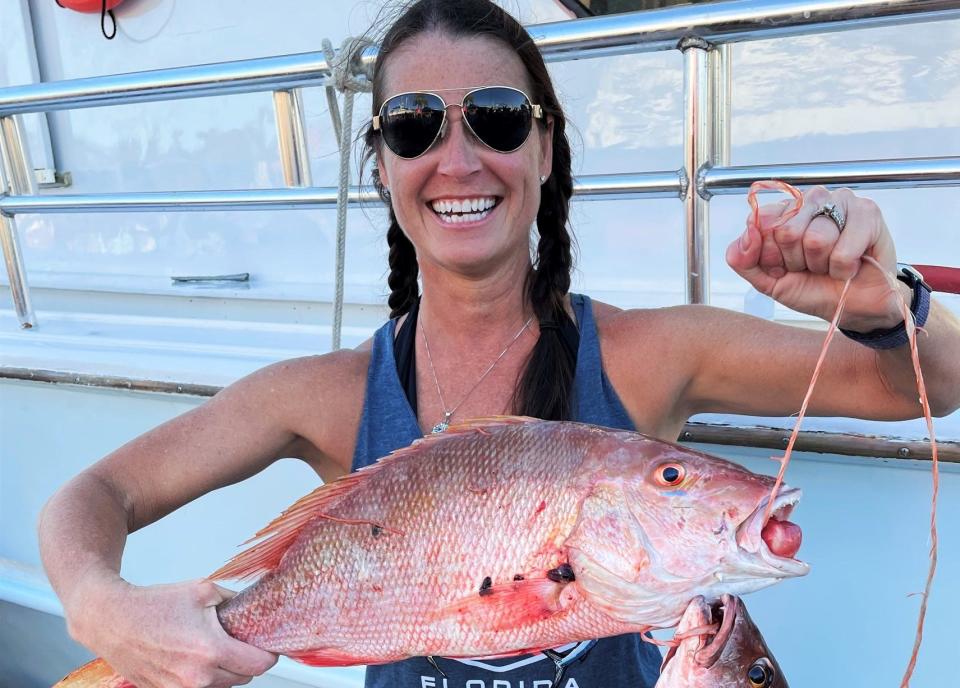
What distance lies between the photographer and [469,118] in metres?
1.60

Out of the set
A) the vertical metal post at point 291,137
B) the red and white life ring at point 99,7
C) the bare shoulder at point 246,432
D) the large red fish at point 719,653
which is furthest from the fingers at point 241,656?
the red and white life ring at point 99,7

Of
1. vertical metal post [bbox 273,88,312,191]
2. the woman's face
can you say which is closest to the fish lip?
the woman's face

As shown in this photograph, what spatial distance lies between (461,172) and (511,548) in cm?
76

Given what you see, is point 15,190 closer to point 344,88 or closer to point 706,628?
point 344,88

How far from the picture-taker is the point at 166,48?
410 centimetres

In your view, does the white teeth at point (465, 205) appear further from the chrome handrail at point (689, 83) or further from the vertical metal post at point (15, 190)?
the vertical metal post at point (15, 190)

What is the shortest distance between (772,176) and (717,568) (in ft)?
3.20

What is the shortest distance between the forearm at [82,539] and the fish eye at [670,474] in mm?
984

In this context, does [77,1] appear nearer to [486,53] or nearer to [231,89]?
[231,89]

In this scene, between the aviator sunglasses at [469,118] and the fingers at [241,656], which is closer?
the fingers at [241,656]

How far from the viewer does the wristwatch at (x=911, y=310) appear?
121cm

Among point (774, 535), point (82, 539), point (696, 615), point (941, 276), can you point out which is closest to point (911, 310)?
point (941, 276)

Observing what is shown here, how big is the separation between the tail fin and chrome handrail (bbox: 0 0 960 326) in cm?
142

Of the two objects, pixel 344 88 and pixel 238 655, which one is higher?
pixel 344 88
